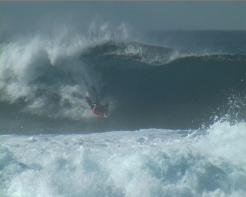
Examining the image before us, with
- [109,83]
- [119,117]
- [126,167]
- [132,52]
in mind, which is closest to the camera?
[126,167]

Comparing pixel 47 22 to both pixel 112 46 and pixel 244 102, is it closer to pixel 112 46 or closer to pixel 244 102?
pixel 112 46

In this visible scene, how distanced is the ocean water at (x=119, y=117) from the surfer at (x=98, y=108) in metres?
0.09

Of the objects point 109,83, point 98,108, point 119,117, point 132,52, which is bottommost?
point 119,117

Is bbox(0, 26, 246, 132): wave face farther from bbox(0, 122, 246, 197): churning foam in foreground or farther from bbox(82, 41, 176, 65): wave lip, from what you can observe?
bbox(0, 122, 246, 197): churning foam in foreground

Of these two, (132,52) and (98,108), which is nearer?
(98,108)

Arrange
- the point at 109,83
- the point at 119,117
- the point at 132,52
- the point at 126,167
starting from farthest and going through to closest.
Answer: the point at 132,52
the point at 109,83
the point at 119,117
the point at 126,167

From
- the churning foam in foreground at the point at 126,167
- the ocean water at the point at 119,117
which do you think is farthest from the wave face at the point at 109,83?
the churning foam in foreground at the point at 126,167

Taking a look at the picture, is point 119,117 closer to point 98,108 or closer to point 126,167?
point 98,108

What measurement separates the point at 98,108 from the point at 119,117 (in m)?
0.39

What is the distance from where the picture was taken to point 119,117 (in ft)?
25.0

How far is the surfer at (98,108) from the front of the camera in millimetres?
7604

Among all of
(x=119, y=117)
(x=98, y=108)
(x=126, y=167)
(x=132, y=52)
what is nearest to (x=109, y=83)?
(x=98, y=108)

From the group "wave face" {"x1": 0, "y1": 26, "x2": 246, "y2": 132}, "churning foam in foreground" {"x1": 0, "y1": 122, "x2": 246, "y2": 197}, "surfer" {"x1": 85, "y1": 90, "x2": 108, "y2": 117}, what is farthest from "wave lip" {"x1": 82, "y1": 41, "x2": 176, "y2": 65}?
"churning foam in foreground" {"x1": 0, "y1": 122, "x2": 246, "y2": 197}

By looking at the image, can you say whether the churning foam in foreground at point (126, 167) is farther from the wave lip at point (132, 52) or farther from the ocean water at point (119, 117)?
the wave lip at point (132, 52)
